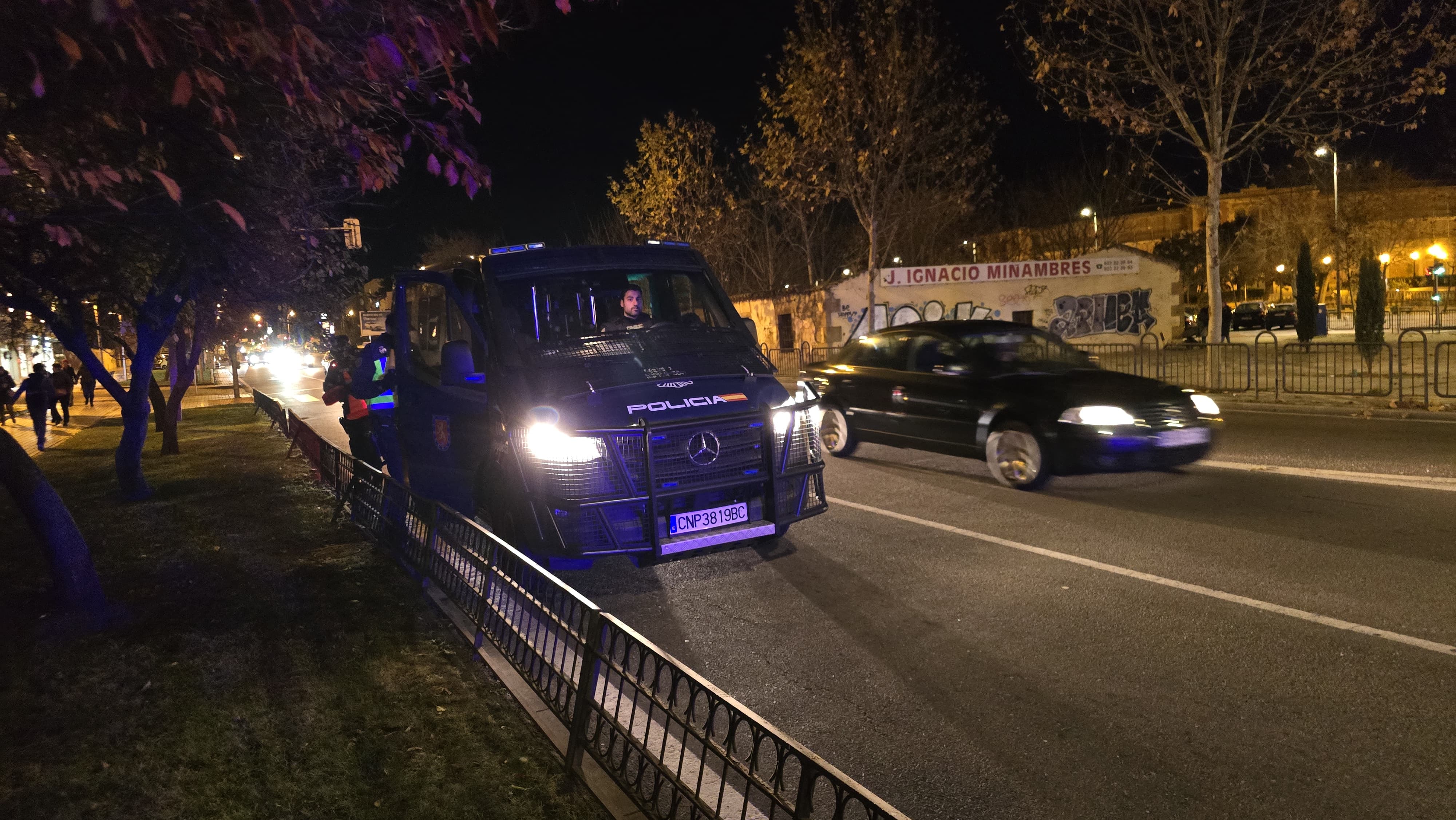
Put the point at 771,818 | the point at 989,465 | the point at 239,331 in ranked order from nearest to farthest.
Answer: the point at 771,818, the point at 989,465, the point at 239,331

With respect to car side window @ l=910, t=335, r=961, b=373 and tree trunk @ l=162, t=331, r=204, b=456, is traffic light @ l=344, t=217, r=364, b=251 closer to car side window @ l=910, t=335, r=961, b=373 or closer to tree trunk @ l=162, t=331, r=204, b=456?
tree trunk @ l=162, t=331, r=204, b=456

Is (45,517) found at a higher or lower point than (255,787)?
higher

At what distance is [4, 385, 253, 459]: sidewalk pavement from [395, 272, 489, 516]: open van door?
8.23 metres

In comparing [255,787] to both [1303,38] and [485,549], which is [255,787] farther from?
[1303,38]

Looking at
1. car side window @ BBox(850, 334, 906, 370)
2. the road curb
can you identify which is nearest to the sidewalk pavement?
car side window @ BBox(850, 334, 906, 370)

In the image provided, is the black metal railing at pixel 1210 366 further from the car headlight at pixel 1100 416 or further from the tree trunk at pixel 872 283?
the tree trunk at pixel 872 283

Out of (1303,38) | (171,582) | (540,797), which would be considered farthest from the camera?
(1303,38)

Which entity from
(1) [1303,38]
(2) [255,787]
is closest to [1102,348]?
(1) [1303,38]

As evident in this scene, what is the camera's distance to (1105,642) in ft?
17.7

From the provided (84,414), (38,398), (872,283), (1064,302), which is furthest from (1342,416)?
(84,414)

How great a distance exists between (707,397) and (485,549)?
181 centimetres

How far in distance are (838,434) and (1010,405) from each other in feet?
9.91

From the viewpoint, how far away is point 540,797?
154 inches

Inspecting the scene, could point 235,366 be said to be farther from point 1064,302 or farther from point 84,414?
point 1064,302
